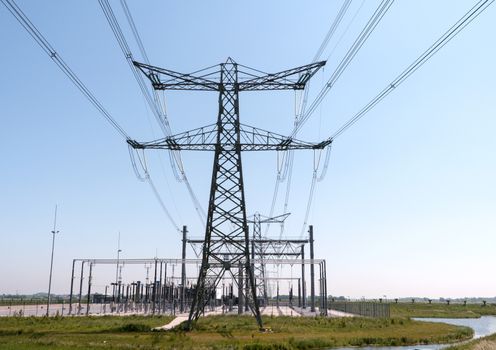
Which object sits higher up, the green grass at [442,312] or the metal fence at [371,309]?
the metal fence at [371,309]

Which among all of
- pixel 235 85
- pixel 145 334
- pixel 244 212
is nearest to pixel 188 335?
pixel 145 334

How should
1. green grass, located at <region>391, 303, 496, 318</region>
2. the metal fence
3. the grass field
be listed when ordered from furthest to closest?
green grass, located at <region>391, 303, 496, 318</region>
the metal fence
the grass field

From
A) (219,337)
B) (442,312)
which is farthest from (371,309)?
(442,312)

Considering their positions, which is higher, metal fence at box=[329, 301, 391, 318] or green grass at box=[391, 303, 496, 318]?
metal fence at box=[329, 301, 391, 318]

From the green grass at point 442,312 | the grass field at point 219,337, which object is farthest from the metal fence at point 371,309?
the grass field at point 219,337

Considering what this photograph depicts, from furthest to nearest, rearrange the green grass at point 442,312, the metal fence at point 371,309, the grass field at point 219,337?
1. the green grass at point 442,312
2. the metal fence at point 371,309
3. the grass field at point 219,337

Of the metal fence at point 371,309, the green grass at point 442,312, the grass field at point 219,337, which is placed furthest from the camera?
the green grass at point 442,312

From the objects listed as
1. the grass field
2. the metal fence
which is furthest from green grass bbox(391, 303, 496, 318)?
the grass field

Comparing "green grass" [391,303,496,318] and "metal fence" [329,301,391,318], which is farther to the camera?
"green grass" [391,303,496,318]

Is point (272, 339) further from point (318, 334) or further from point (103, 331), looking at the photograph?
point (103, 331)

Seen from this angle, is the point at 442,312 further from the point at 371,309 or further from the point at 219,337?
the point at 219,337

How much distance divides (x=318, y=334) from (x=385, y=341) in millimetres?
4201

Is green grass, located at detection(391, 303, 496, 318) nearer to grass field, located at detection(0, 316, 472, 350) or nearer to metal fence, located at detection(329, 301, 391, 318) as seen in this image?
metal fence, located at detection(329, 301, 391, 318)

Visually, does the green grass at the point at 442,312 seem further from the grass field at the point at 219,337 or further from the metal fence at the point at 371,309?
the grass field at the point at 219,337
